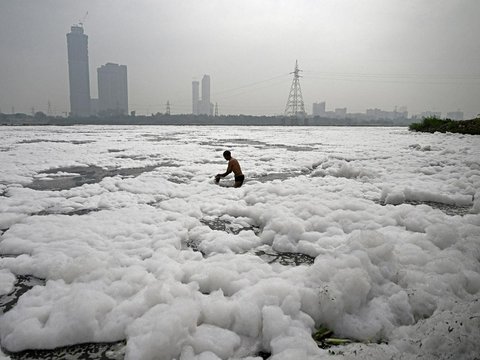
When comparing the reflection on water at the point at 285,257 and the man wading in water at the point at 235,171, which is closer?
the reflection on water at the point at 285,257

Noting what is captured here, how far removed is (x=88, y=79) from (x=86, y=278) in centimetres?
23080

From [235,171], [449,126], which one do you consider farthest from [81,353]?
[449,126]

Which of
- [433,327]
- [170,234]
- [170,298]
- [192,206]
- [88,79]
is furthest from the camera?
[88,79]

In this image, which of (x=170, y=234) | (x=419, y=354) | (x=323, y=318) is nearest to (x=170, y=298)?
(x=323, y=318)

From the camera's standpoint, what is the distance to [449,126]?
24766mm

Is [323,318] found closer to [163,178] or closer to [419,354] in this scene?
[419,354]

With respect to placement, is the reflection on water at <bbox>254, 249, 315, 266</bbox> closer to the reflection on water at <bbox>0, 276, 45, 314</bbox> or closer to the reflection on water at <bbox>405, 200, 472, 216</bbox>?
the reflection on water at <bbox>0, 276, 45, 314</bbox>

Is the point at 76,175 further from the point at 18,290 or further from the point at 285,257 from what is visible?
the point at 285,257

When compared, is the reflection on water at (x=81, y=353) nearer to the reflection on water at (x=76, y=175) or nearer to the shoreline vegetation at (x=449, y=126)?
the reflection on water at (x=76, y=175)

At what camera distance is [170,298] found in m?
2.57

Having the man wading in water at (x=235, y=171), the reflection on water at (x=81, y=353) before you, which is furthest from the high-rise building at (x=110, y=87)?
the reflection on water at (x=81, y=353)

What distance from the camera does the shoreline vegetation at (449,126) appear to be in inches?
878

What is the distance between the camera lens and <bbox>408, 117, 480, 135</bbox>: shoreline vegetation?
22.3 metres

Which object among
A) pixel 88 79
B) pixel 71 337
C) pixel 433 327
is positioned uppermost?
pixel 88 79
